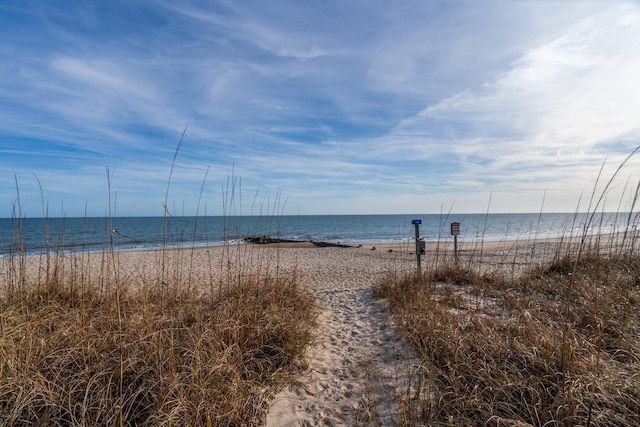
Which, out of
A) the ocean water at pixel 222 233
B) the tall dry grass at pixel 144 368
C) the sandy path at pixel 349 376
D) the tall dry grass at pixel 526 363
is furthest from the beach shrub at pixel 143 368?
the tall dry grass at pixel 526 363

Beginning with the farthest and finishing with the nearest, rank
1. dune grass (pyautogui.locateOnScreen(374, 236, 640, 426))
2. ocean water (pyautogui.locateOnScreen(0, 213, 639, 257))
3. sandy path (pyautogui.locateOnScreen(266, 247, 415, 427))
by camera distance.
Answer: ocean water (pyautogui.locateOnScreen(0, 213, 639, 257))
sandy path (pyautogui.locateOnScreen(266, 247, 415, 427))
dune grass (pyautogui.locateOnScreen(374, 236, 640, 426))

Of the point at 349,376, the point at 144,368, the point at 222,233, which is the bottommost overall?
the point at 222,233

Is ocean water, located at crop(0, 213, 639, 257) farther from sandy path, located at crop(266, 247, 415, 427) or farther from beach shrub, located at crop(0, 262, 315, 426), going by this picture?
sandy path, located at crop(266, 247, 415, 427)

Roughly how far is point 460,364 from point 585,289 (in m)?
3.39

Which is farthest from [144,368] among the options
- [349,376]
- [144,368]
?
[349,376]

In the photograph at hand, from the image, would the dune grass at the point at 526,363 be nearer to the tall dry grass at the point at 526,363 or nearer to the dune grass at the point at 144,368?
the tall dry grass at the point at 526,363

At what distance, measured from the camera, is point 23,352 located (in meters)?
2.83

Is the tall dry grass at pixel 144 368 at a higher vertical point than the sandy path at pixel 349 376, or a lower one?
higher

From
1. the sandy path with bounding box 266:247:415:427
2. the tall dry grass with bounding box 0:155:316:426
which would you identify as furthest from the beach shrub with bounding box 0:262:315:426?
the sandy path with bounding box 266:247:415:427

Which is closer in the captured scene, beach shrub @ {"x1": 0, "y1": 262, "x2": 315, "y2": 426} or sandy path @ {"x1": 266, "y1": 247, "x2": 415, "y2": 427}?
beach shrub @ {"x1": 0, "y1": 262, "x2": 315, "y2": 426}

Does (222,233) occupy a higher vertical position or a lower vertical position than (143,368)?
lower

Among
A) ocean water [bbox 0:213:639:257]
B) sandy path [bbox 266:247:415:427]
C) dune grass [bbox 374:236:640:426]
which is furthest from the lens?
ocean water [bbox 0:213:639:257]

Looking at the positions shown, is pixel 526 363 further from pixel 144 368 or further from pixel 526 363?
pixel 144 368

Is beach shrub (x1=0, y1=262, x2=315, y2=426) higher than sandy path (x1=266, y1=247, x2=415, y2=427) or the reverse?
higher
